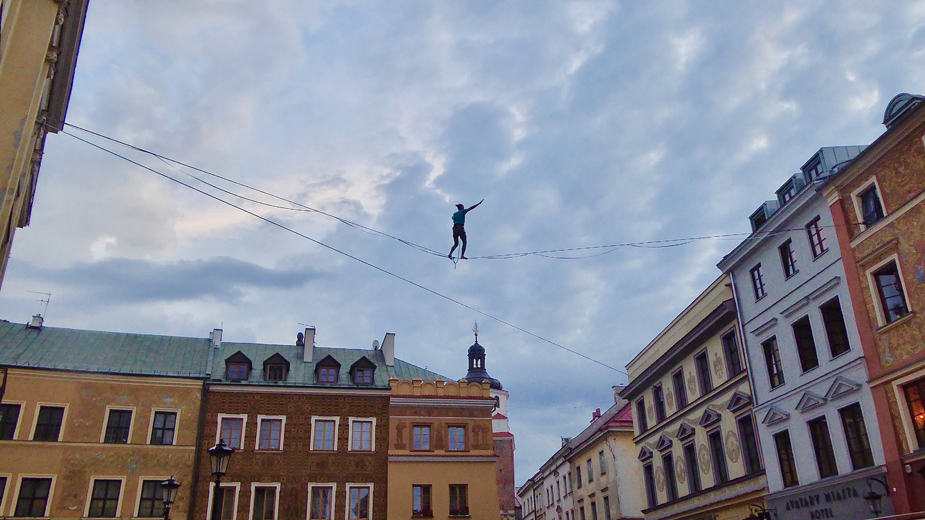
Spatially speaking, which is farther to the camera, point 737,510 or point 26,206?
point 737,510

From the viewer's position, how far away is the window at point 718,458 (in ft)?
89.0

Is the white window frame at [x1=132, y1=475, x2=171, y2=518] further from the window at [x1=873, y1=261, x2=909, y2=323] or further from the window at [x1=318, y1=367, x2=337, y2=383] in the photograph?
the window at [x1=873, y1=261, x2=909, y2=323]

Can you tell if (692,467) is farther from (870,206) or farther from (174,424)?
(174,424)

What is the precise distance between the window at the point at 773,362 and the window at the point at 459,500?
1708 cm

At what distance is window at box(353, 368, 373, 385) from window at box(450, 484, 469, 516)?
7100mm

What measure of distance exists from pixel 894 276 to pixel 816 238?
3.45 m

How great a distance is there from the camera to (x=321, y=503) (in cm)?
3428

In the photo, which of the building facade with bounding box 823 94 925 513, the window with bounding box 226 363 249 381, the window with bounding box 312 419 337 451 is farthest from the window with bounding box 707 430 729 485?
the window with bounding box 226 363 249 381

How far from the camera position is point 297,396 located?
3641cm

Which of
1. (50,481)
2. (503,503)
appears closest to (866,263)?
(50,481)

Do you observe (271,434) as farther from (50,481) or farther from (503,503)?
(503,503)

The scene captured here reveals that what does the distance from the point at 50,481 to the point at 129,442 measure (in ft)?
11.5

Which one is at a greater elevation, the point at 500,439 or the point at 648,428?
the point at 500,439

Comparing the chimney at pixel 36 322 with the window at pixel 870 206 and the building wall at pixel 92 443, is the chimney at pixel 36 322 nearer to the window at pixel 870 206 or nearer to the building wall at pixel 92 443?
the building wall at pixel 92 443
